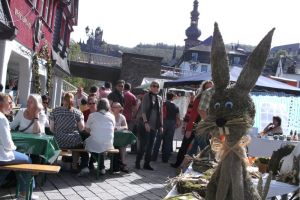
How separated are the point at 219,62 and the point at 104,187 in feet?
16.3

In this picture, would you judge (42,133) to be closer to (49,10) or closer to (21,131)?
(21,131)

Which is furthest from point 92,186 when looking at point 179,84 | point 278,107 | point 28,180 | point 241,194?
point 278,107

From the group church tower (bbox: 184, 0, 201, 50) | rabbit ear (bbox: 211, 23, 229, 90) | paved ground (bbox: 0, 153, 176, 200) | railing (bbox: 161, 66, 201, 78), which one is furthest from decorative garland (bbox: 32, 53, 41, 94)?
church tower (bbox: 184, 0, 201, 50)

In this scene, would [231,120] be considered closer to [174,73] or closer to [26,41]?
[26,41]

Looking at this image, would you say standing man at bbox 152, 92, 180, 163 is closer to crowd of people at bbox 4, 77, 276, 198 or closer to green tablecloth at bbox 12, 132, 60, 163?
crowd of people at bbox 4, 77, 276, 198

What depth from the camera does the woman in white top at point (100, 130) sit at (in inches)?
319

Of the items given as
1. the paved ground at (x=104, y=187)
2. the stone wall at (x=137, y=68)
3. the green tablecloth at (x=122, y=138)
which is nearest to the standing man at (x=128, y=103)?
the green tablecloth at (x=122, y=138)

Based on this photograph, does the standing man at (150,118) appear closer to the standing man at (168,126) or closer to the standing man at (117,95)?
the standing man at (168,126)

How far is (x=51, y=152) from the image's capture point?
695 cm

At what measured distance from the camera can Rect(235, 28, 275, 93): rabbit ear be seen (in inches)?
113

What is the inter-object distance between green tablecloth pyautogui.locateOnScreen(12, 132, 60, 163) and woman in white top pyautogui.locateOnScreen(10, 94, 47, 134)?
0.79 ft

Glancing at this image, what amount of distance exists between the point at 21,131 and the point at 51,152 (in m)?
0.68

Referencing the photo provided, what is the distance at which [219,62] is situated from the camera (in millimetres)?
3004

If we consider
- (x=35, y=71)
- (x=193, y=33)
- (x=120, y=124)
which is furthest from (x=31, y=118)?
(x=193, y=33)
